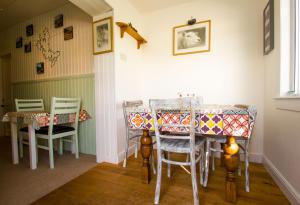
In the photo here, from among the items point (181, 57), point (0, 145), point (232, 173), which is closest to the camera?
point (232, 173)

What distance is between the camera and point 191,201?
4.29 ft

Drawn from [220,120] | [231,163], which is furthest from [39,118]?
[231,163]

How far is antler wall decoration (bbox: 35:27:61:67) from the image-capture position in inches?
111

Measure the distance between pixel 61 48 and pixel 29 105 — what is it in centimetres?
118

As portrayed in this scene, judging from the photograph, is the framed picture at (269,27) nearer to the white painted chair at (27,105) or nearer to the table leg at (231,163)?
the table leg at (231,163)

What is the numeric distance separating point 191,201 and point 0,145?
384 centimetres

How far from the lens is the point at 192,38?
95.1 inches

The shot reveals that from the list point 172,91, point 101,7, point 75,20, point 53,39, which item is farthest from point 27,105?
point 172,91

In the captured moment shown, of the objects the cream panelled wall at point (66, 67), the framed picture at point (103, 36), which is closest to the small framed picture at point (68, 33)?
the cream panelled wall at point (66, 67)

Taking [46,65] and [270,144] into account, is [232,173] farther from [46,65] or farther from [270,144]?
[46,65]

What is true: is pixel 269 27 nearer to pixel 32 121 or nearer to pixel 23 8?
pixel 32 121

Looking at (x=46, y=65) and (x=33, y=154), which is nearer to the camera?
(x=33, y=154)

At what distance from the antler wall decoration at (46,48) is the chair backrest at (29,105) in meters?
0.77

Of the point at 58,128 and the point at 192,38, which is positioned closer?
the point at 58,128
